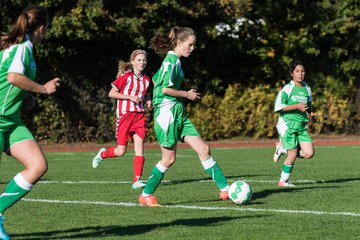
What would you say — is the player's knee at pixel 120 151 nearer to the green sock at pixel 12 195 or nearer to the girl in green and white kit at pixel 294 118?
the girl in green and white kit at pixel 294 118

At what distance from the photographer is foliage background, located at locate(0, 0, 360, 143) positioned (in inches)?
1011

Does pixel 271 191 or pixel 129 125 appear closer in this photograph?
pixel 271 191

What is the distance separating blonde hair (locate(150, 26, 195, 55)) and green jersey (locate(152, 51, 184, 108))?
4.3 inches

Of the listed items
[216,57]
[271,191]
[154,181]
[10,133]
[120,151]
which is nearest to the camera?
[10,133]

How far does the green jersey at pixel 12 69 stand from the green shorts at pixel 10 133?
0.06m

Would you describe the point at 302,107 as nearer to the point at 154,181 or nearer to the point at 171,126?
the point at 171,126

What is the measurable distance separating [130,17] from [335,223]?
19.2m

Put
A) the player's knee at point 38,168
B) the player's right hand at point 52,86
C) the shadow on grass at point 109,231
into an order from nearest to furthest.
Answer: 1. the player's right hand at point 52,86
2. the player's knee at point 38,168
3. the shadow on grass at point 109,231

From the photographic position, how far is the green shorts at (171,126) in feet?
30.4

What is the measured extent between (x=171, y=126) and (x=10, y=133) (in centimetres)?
300

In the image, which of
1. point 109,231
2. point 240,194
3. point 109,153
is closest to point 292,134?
point 109,153

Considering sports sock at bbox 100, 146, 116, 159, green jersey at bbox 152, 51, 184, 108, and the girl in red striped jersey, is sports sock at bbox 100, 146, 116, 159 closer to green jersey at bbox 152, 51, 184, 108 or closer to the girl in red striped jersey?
the girl in red striped jersey

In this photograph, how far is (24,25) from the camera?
6555 millimetres

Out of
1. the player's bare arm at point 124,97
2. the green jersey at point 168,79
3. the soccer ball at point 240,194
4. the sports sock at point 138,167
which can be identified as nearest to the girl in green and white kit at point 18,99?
the green jersey at point 168,79
